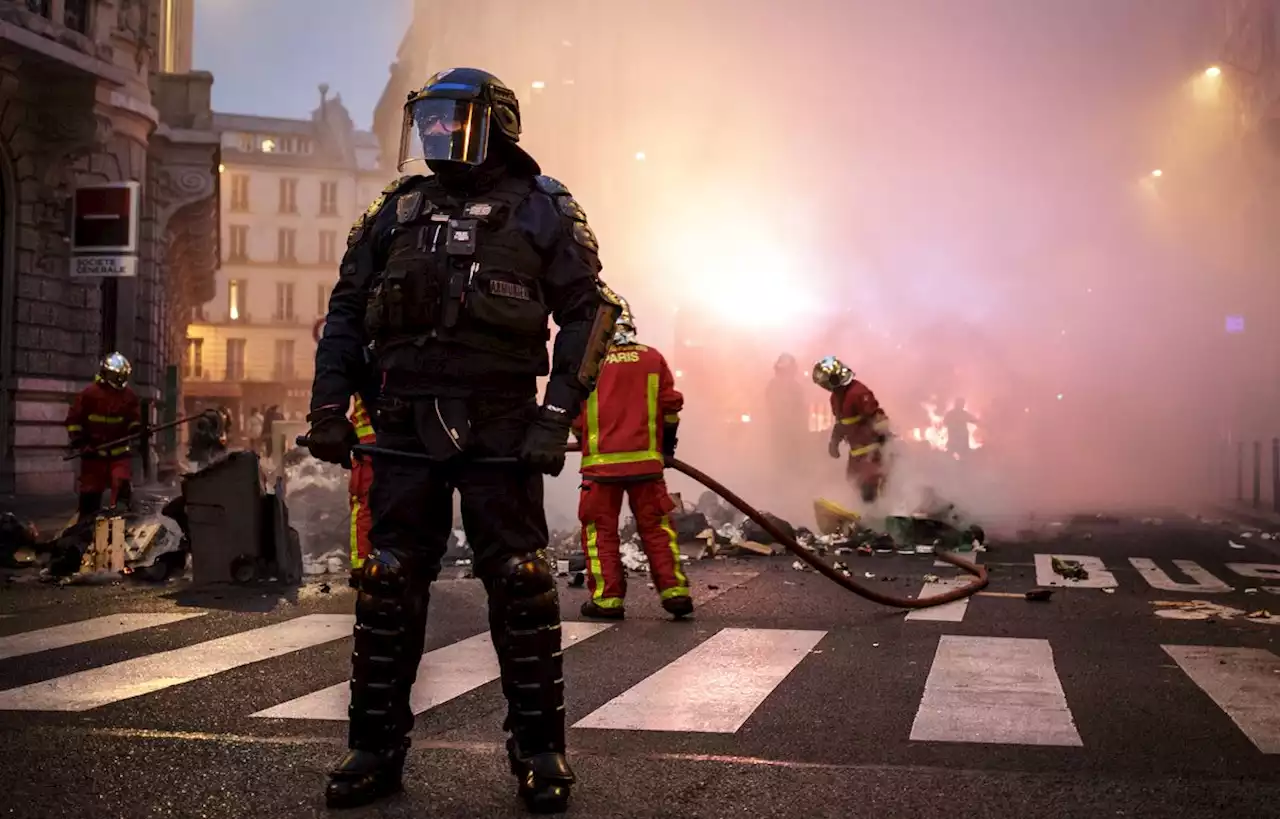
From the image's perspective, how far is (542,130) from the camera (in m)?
37.2

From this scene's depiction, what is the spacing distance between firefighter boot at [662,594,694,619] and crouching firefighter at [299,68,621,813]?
346 cm

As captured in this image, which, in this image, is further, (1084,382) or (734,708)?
(1084,382)

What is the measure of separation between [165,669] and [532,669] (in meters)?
2.49

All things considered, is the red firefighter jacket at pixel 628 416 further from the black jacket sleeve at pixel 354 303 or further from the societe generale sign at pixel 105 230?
the societe generale sign at pixel 105 230

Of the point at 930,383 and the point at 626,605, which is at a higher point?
the point at 930,383

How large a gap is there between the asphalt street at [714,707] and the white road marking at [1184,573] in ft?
2.31

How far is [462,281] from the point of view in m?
3.50

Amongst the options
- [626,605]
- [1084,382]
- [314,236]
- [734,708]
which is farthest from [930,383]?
[314,236]

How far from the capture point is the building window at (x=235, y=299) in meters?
67.1

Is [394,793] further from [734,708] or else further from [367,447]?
[734,708]

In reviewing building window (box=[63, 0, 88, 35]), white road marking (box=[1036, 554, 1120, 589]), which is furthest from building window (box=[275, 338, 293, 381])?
white road marking (box=[1036, 554, 1120, 589])

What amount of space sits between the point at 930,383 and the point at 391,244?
23938 mm

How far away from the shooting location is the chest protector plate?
3480mm

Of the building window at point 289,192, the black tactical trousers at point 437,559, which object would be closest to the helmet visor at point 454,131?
the black tactical trousers at point 437,559
